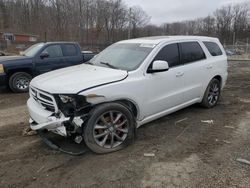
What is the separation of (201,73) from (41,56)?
5520mm

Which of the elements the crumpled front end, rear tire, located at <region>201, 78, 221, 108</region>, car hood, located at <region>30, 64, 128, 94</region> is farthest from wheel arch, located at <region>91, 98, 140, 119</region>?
rear tire, located at <region>201, 78, 221, 108</region>

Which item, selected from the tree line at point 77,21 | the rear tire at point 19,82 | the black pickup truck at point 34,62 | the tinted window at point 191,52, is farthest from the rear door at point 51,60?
the tree line at point 77,21

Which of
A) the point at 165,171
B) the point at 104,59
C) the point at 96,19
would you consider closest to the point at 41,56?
the point at 104,59

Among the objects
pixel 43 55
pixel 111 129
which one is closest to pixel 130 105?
pixel 111 129

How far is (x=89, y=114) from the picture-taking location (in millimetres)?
3428

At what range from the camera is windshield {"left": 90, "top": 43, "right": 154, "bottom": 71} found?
4.22m

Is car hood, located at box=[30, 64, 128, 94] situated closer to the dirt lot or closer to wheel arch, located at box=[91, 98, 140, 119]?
wheel arch, located at box=[91, 98, 140, 119]

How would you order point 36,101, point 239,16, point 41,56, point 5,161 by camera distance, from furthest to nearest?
1. point 239,16
2. point 41,56
3. point 36,101
4. point 5,161

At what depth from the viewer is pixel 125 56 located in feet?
14.8

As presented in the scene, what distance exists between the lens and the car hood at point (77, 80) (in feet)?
11.2

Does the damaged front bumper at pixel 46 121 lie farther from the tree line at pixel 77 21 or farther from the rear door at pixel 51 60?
the tree line at pixel 77 21

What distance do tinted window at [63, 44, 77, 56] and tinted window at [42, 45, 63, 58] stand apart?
0.19 meters

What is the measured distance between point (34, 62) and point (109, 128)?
5.64 metres

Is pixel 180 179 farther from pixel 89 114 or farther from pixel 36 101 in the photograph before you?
pixel 36 101
